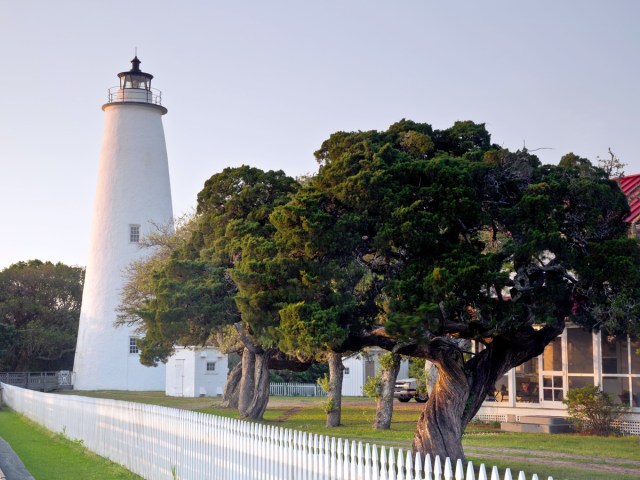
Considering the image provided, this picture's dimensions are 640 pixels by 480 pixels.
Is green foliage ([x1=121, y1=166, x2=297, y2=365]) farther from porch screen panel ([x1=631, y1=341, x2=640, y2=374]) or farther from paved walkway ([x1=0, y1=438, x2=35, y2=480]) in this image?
porch screen panel ([x1=631, y1=341, x2=640, y2=374])

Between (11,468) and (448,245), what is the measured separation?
8496mm

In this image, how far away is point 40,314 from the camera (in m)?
54.9

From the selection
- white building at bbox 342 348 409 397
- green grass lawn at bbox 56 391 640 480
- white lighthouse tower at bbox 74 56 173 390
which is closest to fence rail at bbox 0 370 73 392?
white lighthouse tower at bbox 74 56 173 390

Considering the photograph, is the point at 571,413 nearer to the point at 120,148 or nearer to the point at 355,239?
the point at 355,239

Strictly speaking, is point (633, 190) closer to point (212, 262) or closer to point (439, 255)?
point (212, 262)

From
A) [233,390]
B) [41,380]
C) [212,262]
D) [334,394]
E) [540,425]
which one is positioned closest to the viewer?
[212,262]

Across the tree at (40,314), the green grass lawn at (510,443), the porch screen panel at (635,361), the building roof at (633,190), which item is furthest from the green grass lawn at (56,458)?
the tree at (40,314)

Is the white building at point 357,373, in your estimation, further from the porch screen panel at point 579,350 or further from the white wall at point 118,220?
the porch screen panel at point 579,350

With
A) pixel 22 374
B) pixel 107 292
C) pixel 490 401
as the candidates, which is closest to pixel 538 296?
pixel 490 401

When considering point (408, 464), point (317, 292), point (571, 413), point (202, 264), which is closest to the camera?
point (408, 464)

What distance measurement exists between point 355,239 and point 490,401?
16566mm

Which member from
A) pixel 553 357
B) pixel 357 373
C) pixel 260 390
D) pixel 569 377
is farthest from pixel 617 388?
pixel 357 373

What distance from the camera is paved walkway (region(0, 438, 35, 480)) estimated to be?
13.6m

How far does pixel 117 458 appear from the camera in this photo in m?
17.0
